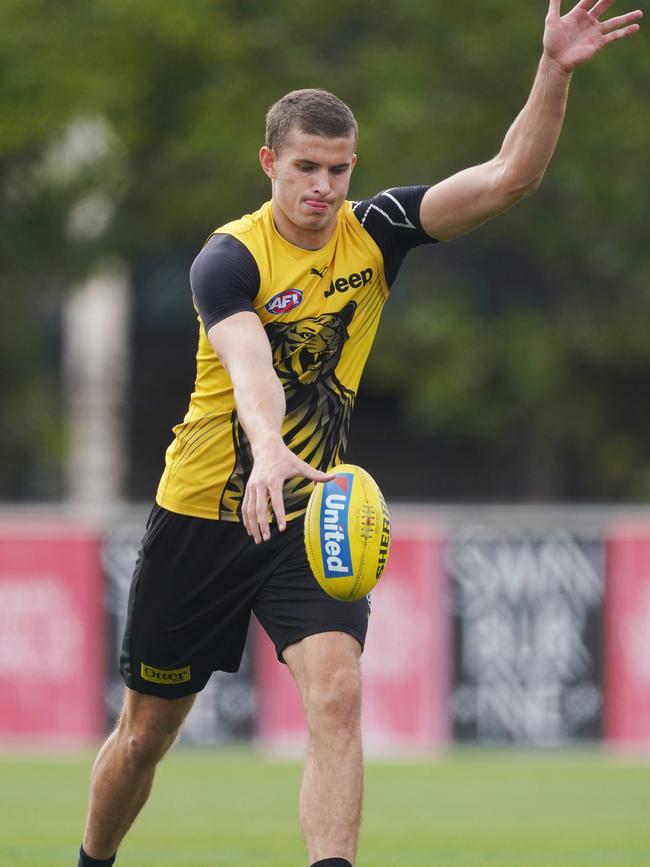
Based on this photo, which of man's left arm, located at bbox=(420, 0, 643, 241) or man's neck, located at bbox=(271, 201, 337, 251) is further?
man's neck, located at bbox=(271, 201, 337, 251)

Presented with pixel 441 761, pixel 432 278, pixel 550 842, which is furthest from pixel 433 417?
pixel 550 842

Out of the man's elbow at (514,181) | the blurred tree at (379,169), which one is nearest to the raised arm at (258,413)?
the man's elbow at (514,181)

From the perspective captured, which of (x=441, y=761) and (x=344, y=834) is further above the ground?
(x=344, y=834)

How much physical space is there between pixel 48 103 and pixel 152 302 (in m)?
8.39

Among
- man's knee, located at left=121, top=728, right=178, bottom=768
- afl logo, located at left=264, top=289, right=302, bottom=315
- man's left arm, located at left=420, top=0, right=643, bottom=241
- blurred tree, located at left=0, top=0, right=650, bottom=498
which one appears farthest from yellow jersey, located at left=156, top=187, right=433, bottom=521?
blurred tree, located at left=0, top=0, right=650, bottom=498

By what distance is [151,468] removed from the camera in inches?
958

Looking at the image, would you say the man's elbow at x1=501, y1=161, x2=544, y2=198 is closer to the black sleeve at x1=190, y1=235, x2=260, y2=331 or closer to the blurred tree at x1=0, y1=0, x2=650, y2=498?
the black sleeve at x1=190, y1=235, x2=260, y2=331

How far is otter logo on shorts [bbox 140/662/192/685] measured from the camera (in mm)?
6141

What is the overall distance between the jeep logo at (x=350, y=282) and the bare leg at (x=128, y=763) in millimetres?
1446

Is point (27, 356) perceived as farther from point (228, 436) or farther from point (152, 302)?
point (228, 436)

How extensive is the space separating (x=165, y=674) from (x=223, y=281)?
1.36 meters

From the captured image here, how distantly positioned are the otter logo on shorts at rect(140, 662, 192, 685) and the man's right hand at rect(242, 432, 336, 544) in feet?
3.60

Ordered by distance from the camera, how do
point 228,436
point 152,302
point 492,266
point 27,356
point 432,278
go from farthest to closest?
1. point 152,302
2. point 492,266
3. point 432,278
4. point 27,356
5. point 228,436

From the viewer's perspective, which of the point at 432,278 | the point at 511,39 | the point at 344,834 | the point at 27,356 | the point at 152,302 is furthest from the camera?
the point at 152,302
